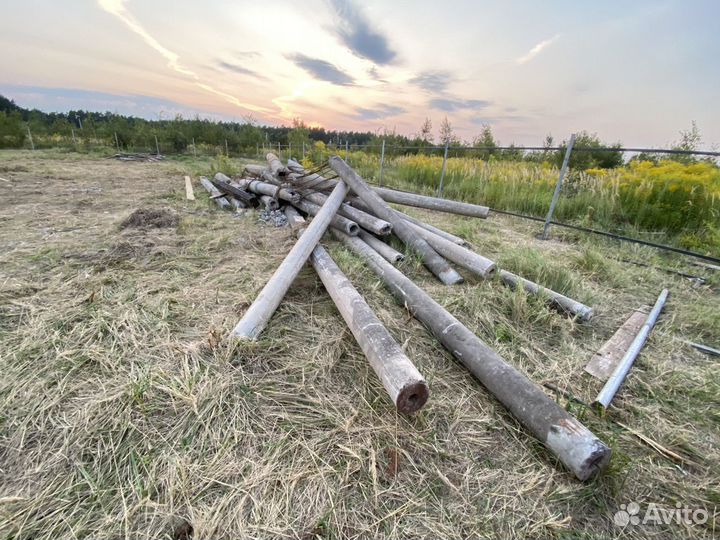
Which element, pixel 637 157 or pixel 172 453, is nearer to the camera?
pixel 172 453

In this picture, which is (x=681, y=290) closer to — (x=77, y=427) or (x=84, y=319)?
(x=77, y=427)

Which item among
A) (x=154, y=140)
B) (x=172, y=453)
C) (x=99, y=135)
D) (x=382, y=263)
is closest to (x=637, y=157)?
(x=382, y=263)

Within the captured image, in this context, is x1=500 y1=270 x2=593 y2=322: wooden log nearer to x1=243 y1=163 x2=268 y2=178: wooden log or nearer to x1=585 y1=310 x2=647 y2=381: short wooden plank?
x1=585 y1=310 x2=647 y2=381: short wooden plank

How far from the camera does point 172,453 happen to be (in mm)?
1419

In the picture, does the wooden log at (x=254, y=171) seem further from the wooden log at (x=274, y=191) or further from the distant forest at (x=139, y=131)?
the distant forest at (x=139, y=131)

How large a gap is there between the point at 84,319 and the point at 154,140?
20866 mm

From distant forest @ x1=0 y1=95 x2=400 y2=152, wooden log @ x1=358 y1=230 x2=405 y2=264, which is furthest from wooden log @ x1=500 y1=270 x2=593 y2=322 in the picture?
distant forest @ x1=0 y1=95 x2=400 y2=152

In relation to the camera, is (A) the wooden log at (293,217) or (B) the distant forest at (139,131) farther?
(B) the distant forest at (139,131)

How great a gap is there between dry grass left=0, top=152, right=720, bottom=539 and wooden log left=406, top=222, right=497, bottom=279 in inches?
7.2

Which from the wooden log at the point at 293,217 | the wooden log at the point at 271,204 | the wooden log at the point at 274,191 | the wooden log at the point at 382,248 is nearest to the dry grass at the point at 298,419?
the wooden log at the point at 382,248

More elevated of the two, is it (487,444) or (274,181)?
(274,181)

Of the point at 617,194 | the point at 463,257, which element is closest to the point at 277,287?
the point at 463,257

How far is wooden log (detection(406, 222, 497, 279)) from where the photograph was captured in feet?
9.88

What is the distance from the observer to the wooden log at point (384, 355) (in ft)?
4.87
